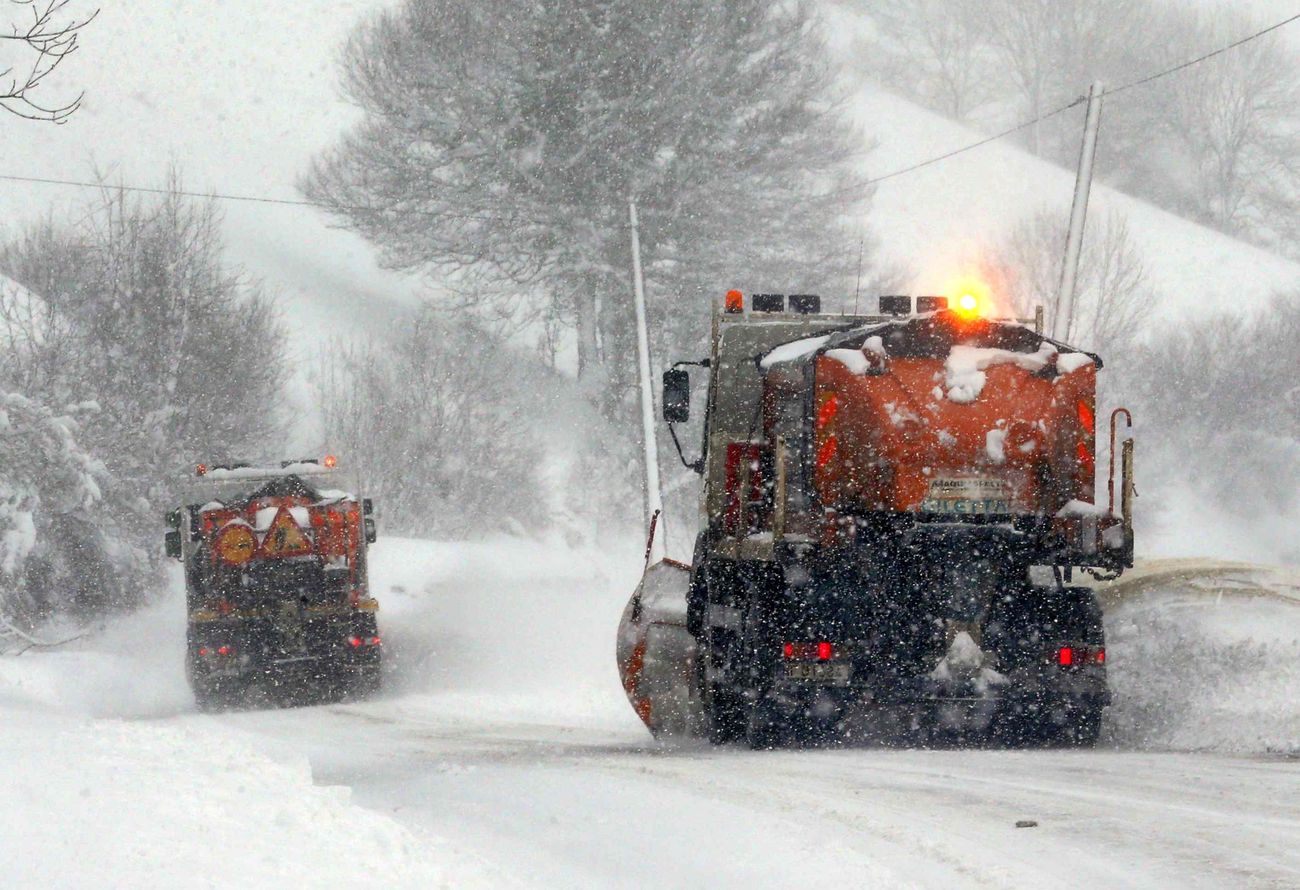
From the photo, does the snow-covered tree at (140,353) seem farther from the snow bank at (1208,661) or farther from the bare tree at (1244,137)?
the bare tree at (1244,137)

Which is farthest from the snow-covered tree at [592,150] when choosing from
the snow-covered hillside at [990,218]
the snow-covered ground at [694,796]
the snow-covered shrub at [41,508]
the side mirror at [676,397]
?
the side mirror at [676,397]

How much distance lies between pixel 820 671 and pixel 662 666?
89.5 inches

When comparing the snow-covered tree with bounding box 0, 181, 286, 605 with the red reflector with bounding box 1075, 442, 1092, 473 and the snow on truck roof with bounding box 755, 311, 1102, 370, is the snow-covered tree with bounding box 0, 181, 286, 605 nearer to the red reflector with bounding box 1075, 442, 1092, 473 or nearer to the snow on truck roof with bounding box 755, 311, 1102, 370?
the snow on truck roof with bounding box 755, 311, 1102, 370

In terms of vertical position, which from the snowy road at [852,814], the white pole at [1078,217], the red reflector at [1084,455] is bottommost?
the snowy road at [852,814]

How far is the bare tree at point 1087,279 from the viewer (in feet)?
158

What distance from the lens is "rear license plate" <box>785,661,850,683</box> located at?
10.1 metres

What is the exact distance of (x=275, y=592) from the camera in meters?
16.5

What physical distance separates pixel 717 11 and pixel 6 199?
779 inches

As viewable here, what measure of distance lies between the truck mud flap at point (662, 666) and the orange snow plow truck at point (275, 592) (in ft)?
16.6

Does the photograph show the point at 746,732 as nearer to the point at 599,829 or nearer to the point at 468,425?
the point at 599,829

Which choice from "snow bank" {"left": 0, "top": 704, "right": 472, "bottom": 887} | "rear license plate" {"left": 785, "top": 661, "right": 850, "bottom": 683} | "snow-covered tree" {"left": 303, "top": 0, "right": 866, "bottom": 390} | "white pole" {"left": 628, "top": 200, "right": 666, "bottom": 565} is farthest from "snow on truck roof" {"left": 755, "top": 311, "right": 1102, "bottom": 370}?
"snow-covered tree" {"left": 303, "top": 0, "right": 866, "bottom": 390}

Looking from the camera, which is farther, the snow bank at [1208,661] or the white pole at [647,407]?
the white pole at [647,407]

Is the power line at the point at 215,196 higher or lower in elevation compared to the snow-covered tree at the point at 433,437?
higher

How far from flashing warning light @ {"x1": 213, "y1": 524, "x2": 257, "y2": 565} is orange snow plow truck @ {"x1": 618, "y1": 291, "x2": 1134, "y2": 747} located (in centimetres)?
744
